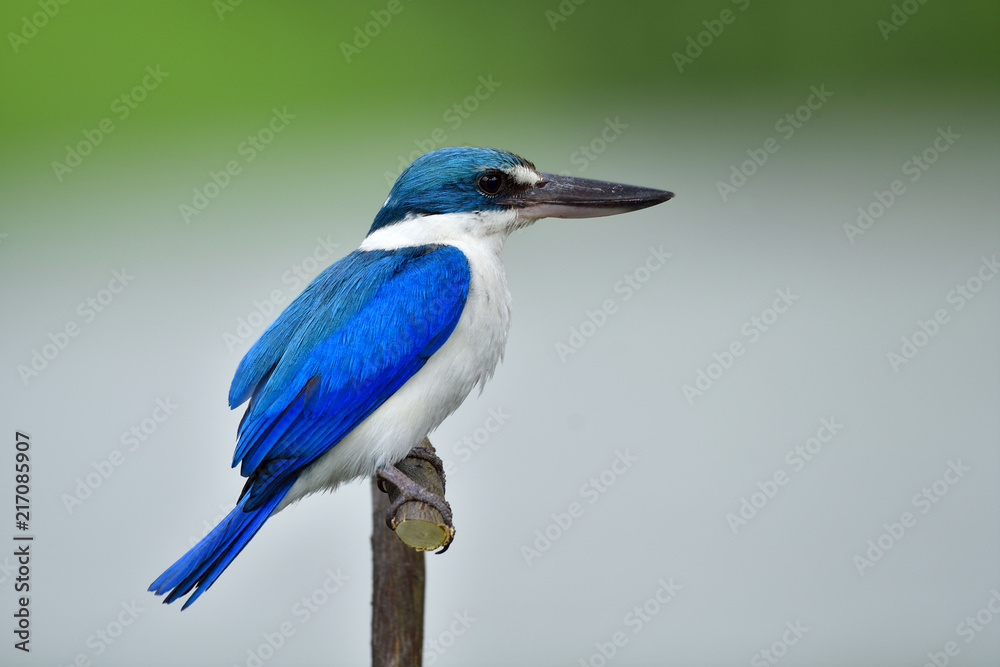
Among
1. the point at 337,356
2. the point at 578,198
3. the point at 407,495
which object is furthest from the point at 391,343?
the point at 578,198

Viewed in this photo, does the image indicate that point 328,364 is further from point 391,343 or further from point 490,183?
point 490,183

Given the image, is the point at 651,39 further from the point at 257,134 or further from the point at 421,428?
the point at 421,428

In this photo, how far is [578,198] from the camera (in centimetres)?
176

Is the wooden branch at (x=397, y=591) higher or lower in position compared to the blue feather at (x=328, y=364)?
lower

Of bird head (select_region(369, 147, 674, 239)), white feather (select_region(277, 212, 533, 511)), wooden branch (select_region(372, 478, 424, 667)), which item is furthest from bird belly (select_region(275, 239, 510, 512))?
wooden branch (select_region(372, 478, 424, 667))

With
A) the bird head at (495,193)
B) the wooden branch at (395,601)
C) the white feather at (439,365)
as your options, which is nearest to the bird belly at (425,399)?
the white feather at (439,365)

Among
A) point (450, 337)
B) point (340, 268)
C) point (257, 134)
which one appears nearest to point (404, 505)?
point (450, 337)

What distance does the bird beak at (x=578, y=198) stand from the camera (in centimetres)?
174

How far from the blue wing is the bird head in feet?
0.37

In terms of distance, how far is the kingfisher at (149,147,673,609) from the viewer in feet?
4.97

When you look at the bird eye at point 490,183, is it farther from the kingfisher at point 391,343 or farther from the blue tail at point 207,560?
the blue tail at point 207,560

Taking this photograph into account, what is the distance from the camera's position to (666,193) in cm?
174

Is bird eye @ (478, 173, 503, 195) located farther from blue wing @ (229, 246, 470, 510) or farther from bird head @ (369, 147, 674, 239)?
blue wing @ (229, 246, 470, 510)

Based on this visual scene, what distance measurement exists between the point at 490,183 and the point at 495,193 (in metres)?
0.02
